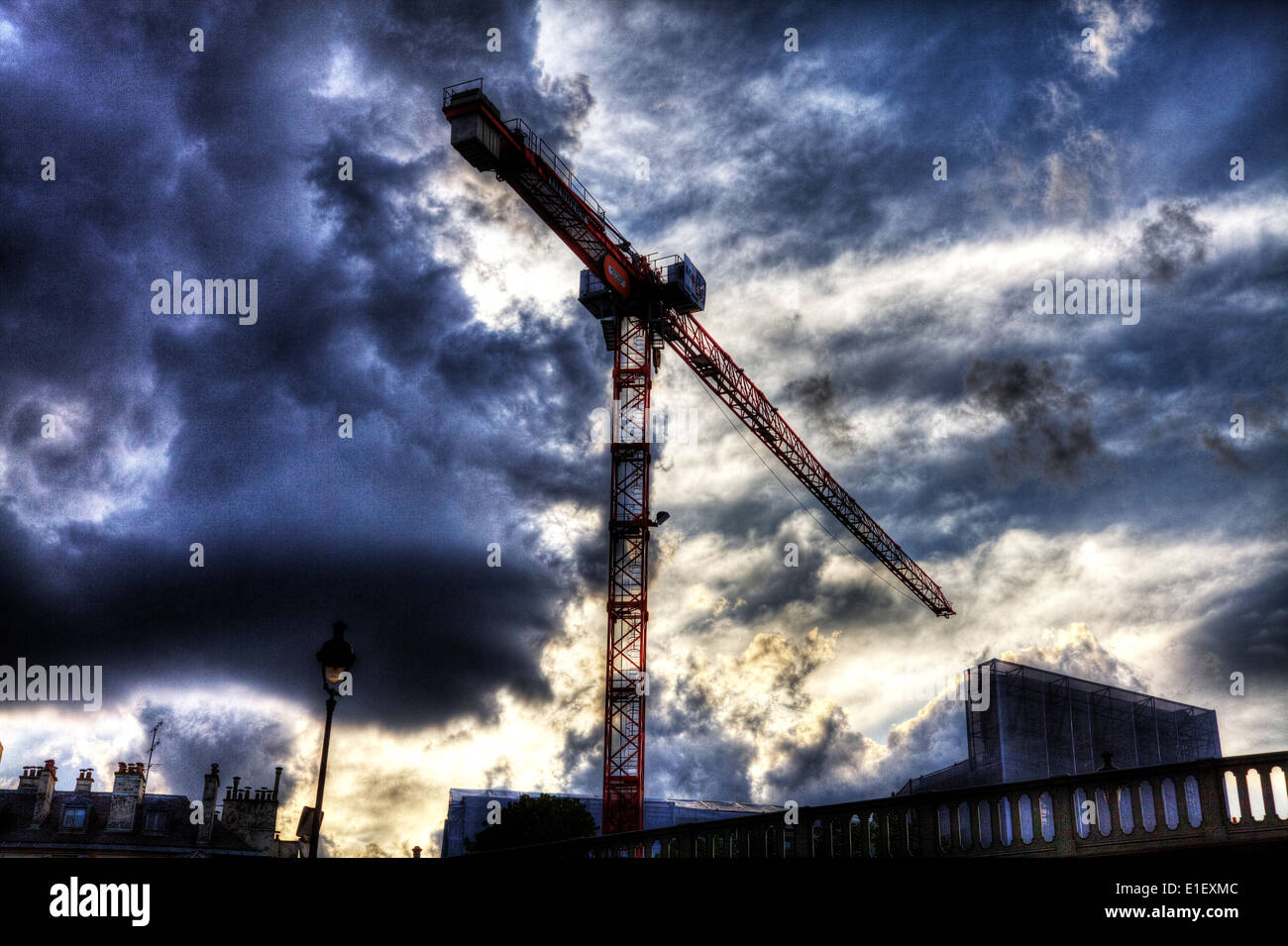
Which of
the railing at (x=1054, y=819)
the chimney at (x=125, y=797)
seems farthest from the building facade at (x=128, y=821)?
the railing at (x=1054, y=819)

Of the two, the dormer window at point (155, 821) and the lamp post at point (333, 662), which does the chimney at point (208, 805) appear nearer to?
the dormer window at point (155, 821)

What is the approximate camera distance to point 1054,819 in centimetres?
1280

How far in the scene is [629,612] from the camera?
64375 millimetres

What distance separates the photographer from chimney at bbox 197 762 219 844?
5362 centimetres

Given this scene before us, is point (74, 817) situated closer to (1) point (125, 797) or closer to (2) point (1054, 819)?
(1) point (125, 797)

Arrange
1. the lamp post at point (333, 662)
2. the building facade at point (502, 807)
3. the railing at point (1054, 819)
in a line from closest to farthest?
the railing at point (1054, 819)
the lamp post at point (333, 662)
the building facade at point (502, 807)

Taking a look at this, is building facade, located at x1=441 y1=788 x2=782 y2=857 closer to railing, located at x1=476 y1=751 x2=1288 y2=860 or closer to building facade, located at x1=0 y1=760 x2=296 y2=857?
building facade, located at x1=0 y1=760 x2=296 y2=857

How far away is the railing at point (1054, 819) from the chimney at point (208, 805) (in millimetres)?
44293

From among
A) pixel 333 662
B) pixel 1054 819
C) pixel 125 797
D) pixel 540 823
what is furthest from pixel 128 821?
pixel 1054 819

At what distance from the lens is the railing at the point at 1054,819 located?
11.3 m

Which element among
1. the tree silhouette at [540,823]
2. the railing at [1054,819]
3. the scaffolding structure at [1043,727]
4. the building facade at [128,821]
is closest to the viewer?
the railing at [1054,819]

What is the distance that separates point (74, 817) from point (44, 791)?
6.31 feet
